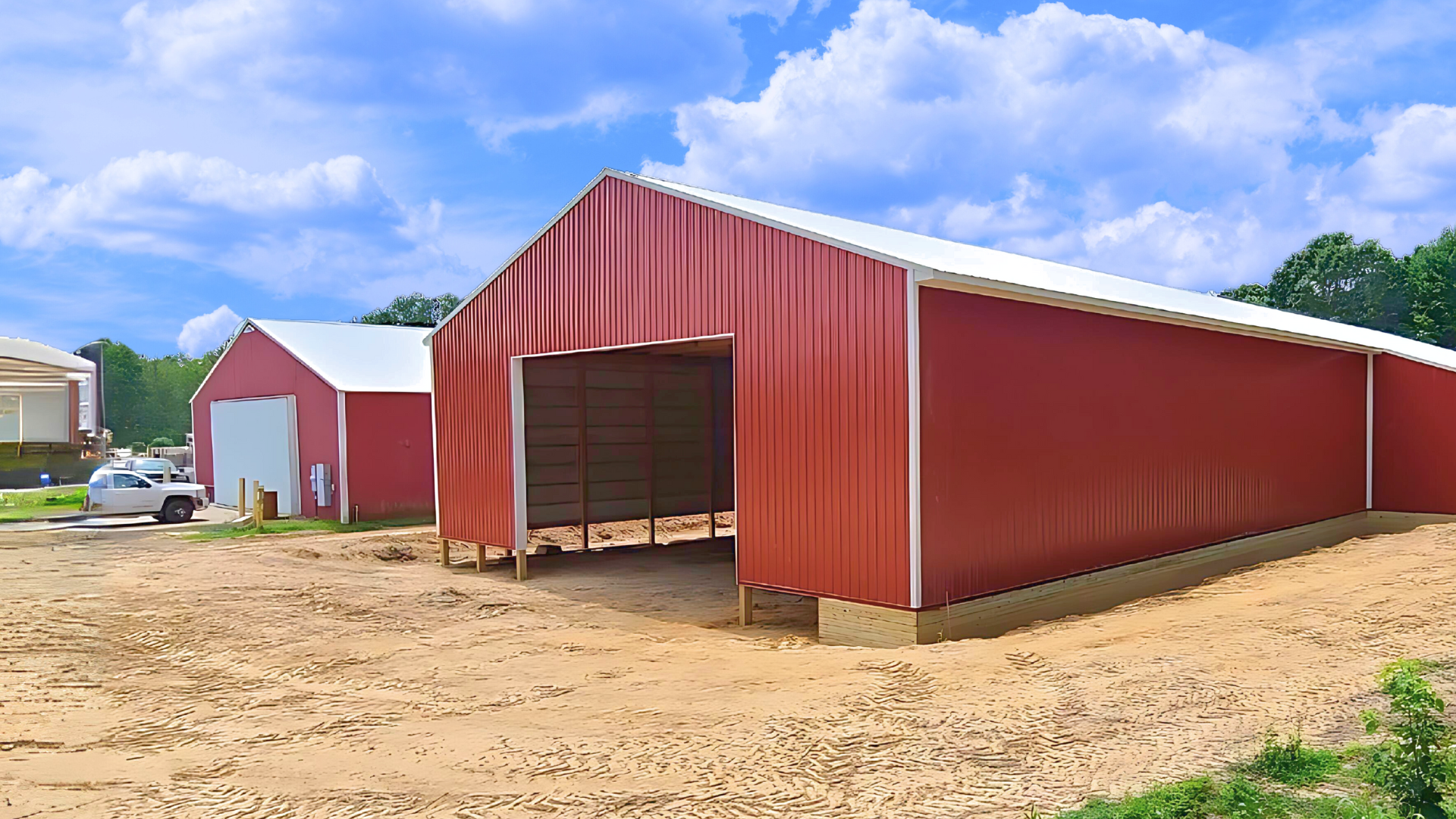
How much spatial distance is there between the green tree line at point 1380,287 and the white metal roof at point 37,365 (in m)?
50.4

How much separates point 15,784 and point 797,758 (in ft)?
17.0

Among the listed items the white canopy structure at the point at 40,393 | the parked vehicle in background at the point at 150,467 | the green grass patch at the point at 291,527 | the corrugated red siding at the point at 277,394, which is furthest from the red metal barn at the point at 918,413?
the white canopy structure at the point at 40,393

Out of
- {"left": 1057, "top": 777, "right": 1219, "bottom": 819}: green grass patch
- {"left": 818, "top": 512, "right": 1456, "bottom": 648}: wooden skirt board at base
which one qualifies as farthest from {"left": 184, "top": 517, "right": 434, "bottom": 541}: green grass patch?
{"left": 1057, "top": 777, "right": 1219, "bottom": 819}: green grass patch

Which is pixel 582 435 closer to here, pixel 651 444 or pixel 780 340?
pixel 651 444

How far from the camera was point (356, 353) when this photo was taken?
90.9 feet

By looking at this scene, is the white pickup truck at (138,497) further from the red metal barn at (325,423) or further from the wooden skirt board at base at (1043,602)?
the wooden skirt board at base at (1043,602)

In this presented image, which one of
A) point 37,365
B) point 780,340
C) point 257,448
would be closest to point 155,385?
point 37,365

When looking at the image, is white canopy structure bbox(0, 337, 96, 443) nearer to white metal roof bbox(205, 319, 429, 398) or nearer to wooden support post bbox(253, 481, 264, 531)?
white metal roof bbox(205, 319, 429, 398)

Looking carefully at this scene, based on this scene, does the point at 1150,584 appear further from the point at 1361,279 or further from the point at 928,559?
the point at 1361,279

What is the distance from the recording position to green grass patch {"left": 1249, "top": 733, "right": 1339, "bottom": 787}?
5.54 metres

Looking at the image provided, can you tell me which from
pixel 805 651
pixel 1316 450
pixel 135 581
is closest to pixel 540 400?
pixel 135 581

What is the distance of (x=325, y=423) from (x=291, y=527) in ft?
10.4

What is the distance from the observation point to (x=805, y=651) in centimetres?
1002

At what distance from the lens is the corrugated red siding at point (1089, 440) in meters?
10.1
